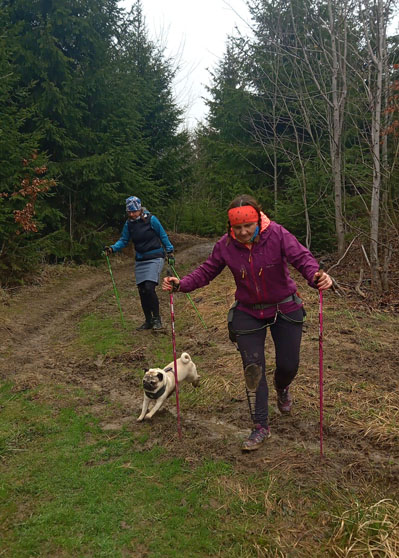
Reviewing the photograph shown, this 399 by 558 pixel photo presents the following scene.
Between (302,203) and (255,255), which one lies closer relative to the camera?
(255,255)

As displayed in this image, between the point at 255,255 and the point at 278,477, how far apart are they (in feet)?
5.70

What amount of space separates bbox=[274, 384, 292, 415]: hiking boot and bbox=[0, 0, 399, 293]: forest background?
5.58m

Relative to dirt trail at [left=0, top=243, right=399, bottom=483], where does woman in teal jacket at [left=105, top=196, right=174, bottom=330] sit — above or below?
above

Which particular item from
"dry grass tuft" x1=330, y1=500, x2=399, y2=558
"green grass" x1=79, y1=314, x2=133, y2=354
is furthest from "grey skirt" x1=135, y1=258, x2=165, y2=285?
"dry grass tuft" x1=330, y1=500, x2=399, y2=558

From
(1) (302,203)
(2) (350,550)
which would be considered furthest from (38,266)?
(2) (350,550)

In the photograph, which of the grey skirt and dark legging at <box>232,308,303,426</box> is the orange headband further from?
the grey skirt

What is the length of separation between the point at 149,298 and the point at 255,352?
415cm

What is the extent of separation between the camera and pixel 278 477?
331 centimetres

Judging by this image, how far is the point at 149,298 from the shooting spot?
764cm

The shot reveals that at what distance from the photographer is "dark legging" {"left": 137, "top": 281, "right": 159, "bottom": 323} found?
759 cm

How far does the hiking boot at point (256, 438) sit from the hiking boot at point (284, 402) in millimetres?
509

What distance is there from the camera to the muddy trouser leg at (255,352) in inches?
147

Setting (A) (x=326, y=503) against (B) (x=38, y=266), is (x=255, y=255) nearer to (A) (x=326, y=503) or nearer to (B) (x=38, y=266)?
(A) (x=326, y=503)

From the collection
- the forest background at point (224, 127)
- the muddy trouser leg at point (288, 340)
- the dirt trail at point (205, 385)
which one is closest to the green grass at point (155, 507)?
the dirt trail at point (205, 385)
